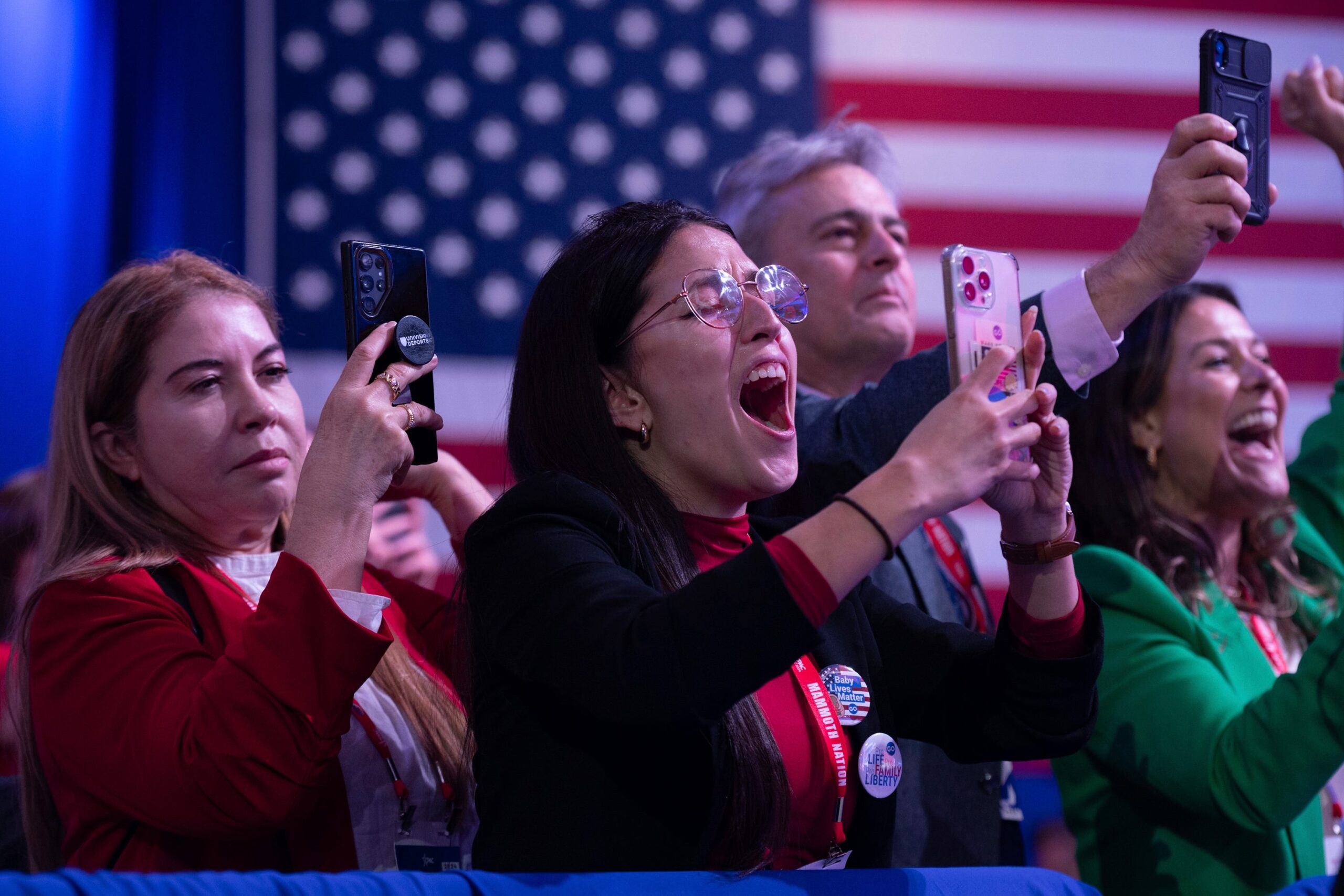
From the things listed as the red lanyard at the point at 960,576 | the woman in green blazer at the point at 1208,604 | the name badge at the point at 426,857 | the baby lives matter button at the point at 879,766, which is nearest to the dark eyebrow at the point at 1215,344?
the woman in green blazer at the point at 1208,604

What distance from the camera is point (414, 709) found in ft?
6.00

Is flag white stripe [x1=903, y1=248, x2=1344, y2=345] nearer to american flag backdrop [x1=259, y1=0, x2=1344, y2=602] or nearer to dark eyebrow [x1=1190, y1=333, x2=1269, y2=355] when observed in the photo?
american flag backdrop [x1=259, y1=0, x2=1344, y2=602]

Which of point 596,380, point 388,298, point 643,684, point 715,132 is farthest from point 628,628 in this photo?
point 715,132

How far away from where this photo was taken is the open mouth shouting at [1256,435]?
2395 millimetres

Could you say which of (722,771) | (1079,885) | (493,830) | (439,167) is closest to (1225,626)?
(1079,885)

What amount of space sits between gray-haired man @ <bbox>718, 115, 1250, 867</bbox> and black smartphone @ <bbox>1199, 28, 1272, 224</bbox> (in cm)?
8

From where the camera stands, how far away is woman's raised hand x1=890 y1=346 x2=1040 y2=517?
112 centimetres

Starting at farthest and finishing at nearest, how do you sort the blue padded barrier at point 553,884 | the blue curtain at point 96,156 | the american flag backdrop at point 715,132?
the american flag backdrop at point 715,132 < the blue curtain at point 96,156 < the blue padded barrier at point 553,884

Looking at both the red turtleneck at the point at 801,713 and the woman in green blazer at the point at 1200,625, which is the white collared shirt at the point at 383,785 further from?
the woman in green blazer at the point at 1200,625

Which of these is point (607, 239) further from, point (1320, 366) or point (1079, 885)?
point (1320, 366)

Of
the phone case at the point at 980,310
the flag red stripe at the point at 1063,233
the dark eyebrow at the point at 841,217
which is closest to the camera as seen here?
the phone case at the point at 980,310

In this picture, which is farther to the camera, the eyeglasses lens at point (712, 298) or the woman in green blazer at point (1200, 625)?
the woman in green blazer at point (1200, 625)

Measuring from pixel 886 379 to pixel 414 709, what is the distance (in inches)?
34.2

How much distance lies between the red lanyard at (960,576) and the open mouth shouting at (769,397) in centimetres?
71
